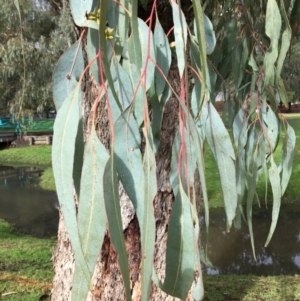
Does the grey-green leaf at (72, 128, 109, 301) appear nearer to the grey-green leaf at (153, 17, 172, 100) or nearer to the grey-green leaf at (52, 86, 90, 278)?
the grey-green leaf at (52, 86, 90, 278)

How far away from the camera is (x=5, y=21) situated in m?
7.62

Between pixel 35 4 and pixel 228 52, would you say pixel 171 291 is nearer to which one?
pixel 228 52

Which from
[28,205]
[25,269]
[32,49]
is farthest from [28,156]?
[25,269]

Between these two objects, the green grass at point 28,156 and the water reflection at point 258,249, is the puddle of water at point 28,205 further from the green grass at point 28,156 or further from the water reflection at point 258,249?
the water reflection at point 258,249

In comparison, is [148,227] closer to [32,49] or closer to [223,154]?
[223,154]

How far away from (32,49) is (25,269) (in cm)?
590

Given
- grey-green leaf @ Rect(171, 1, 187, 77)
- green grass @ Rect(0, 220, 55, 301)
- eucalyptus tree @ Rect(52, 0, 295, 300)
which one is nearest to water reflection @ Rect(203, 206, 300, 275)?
green grass @ Rect(0, 220, 55, 301)

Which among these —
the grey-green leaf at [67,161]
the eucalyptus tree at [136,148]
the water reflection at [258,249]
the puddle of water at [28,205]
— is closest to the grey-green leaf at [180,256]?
the eucalyptus tree at [136,148]

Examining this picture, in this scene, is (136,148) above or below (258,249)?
above

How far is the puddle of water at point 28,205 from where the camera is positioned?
4.93 metres

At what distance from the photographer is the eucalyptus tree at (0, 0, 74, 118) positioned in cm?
728

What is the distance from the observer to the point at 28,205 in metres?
6.00

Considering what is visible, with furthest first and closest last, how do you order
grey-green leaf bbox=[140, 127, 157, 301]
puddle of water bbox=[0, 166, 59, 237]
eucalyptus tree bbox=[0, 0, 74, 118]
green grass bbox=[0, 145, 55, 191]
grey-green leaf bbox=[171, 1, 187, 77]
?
green grass bbox=[0, 145, 55, 191], eucalyptus tree bbox=[0, 0, 74, 118], puddle of water bbox=[0, 166, 59, 237], grey-green leaf bbox=[171, 1, 187, 77], grey-green leaf bbox=[140, 127, 157, 301]

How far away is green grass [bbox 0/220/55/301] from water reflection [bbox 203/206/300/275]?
1208 millimetres
